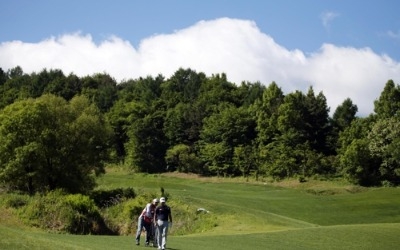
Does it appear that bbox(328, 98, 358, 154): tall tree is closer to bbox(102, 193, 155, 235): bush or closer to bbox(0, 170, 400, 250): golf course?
bbox(0, 170, 400, 250): golf course

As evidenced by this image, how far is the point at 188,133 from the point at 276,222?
7060cm

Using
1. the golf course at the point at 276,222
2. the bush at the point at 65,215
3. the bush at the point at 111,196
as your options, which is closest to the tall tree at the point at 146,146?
the golf course at the point at 276,222

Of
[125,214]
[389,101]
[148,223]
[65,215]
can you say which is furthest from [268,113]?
[148,223]

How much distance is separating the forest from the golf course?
6.83 metres

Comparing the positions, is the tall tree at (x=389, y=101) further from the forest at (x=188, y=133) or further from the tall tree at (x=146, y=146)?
the tall tree at (x=146, y=146)

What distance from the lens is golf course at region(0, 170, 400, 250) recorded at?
2395 cm

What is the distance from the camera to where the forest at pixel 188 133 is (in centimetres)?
5093

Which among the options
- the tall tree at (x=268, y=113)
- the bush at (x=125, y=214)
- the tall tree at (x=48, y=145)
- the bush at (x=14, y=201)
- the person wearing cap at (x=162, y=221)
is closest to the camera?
the person wearing cap at (x=162, y=221)

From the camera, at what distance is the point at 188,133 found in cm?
10962

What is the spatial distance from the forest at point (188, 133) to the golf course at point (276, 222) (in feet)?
22.4

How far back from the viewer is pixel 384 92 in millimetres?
87000

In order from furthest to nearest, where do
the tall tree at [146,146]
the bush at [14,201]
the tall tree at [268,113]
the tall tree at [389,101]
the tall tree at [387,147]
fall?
the tall tree at [146,146]
the tall tree at [268,113]
the tall tree at [389,101]
the tall tree at [387,147]
the bush at [14,201]

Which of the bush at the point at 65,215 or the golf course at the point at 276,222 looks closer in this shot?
the golf course at the point at 276,222

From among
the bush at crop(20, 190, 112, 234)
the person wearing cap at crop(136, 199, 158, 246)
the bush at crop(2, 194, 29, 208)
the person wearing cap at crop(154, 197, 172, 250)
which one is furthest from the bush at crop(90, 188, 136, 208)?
the person wearing cap at crop(154, 197, 172, 250)
